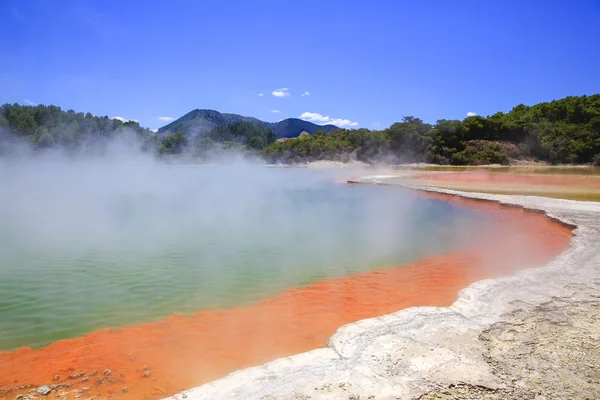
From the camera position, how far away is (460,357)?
2.74 meters

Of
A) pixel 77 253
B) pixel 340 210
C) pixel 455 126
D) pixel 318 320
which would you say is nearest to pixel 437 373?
pixel 318 320

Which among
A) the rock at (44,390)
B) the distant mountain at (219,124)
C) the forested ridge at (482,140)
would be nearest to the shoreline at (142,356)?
the rock at (44,390)

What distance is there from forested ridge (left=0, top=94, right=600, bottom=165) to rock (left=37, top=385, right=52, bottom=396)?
43.0 metres

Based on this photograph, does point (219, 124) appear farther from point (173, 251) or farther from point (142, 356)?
point (142, 356)

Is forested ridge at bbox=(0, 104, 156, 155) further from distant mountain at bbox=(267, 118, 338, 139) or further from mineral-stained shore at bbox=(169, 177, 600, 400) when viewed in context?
distant mountain at bbox=(267, 118, 338, 139)

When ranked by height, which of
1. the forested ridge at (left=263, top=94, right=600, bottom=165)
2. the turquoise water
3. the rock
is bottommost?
the rock

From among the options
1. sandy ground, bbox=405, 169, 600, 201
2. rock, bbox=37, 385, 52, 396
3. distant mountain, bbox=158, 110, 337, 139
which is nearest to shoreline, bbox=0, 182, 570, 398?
rock, bbox=37, 385, 52, 396

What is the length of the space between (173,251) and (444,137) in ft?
140

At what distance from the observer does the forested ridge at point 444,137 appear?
132 feet

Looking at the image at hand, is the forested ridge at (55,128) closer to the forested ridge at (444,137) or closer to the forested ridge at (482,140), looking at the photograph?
the forested ridge at (444,137)

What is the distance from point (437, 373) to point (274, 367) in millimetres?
1069

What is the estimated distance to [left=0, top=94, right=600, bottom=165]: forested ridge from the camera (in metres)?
40.2

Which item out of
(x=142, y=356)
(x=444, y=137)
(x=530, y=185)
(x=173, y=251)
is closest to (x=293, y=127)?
(x=444, y=137)

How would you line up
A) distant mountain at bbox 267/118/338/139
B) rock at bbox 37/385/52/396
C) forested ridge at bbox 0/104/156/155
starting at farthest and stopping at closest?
distant mountain at bbox 267/118/338/139 < forested ridge at bbox 0/104/156/155 < rock at bbox 37/385/52/396
